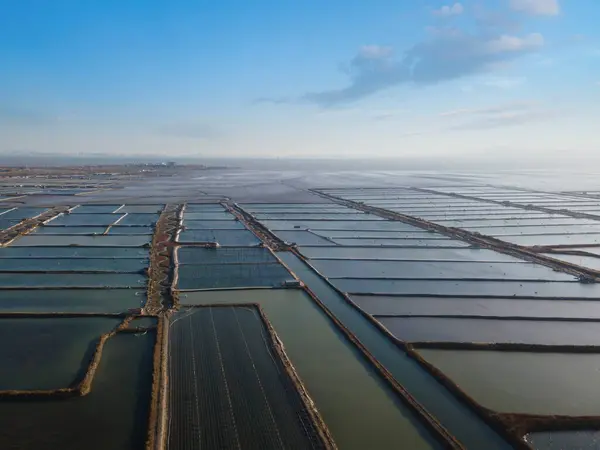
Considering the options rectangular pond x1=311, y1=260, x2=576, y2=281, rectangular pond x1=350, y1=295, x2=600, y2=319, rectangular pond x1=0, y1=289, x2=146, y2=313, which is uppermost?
rectangular pond x1=0, y1=289, x2=146, y2=313

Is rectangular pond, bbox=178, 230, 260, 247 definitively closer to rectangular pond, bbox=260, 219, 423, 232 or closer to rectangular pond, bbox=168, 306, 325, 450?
rectangular pond, bbox=260, 219, 423, 232

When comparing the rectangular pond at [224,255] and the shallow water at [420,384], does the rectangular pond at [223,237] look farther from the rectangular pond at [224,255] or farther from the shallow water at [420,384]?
the shallow water at [420,384]

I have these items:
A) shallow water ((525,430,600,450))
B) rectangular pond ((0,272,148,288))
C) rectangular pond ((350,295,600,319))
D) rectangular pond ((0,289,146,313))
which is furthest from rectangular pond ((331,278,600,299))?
rectangular pond ((0,272,148,288))

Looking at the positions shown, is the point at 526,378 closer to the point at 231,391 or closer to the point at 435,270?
the point at 231,391

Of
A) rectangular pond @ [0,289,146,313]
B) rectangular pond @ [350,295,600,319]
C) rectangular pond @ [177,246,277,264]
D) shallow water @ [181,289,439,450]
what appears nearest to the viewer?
shallow water @ [181,289,439,450]

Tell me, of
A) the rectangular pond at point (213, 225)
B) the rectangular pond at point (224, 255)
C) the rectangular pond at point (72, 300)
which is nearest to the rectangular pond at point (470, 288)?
the rectangular pond at point (224, 255)

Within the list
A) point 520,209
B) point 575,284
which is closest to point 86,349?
point 575,284

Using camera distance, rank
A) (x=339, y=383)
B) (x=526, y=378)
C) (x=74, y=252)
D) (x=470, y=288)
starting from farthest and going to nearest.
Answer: (x=74, y=252)
(x=470, y=288)
(x=526, y=378)
(x=339, y=383)

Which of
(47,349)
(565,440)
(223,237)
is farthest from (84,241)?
(565,440)

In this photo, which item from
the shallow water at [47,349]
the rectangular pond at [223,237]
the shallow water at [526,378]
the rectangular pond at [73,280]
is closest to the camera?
the shallow water at [526,378]

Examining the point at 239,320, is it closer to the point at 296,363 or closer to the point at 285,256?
the point at 296,363

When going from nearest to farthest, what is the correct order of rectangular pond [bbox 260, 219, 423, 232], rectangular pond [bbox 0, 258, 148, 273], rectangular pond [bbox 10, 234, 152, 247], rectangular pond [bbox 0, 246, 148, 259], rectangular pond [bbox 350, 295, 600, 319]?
rectangular pond [bbox 350, 295, 600, 319], rectangular pond [bbox 0, 258, 148, 273], rectangular pond [bbox 0, 246, 148, 259], rectangular pond [bbox 10, 234, 152, 247], rectangular pond [bbox 260, 219, 423, 232]
